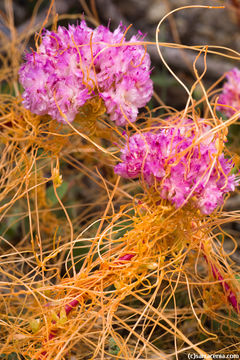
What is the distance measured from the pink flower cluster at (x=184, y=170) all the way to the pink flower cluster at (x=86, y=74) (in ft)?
0.32

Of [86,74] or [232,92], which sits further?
[232,92]

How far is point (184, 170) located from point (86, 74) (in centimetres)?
23

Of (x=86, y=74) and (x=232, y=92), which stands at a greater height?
(x=86, y=74)

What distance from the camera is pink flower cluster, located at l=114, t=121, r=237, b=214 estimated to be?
0.68 meters

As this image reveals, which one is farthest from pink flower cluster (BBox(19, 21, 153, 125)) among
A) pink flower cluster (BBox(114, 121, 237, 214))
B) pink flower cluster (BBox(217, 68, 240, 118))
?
pink flower cluster (BBox(217, 68, 240, 118))

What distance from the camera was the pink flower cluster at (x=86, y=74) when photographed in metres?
0.76

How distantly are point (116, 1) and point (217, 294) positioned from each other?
1.52 metres

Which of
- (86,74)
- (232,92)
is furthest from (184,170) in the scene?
(232,92)

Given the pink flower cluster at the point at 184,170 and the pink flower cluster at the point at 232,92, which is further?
the pink flower cluster at the point at 232,92

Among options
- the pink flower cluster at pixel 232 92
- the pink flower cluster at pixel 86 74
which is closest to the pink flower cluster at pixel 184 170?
the pink flower cluster at pixel 86 74

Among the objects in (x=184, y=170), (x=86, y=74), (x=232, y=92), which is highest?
(x=86, y=74)

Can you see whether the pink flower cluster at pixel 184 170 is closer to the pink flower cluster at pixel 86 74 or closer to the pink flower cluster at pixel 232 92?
the pink flower cluster at pixel 86 74

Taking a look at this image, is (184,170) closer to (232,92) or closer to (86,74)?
(86,74)

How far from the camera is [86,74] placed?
76cm
